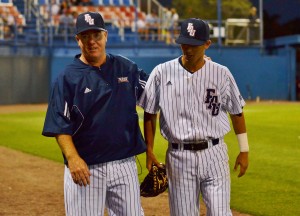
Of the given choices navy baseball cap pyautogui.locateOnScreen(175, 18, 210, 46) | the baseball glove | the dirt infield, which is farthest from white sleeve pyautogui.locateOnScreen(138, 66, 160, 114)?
the dirt infield

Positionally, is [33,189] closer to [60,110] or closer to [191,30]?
[191,30]

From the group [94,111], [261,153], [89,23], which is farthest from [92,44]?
[261,153]

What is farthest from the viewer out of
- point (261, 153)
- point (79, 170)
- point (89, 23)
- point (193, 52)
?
point (261, 153)

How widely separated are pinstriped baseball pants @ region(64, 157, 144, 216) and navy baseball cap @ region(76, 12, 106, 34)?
0.86 metres

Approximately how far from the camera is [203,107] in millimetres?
5477

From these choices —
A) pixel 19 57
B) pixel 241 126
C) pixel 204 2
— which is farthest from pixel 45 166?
pixel 204 2

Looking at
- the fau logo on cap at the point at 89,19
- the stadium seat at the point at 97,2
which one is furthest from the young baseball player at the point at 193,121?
the stadium seat at the point at 97,2

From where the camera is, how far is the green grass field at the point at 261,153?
9633mm

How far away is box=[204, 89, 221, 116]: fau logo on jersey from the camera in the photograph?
5.49 meters

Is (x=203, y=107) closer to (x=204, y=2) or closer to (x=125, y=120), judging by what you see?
(x=125, y=120)

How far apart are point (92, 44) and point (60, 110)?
0.46 m

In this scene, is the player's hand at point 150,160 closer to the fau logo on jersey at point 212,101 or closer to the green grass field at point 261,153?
the fau logo on jersey at point 212,101

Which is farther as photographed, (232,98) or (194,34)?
(232,98)

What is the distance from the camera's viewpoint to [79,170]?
4773mm
